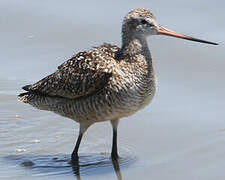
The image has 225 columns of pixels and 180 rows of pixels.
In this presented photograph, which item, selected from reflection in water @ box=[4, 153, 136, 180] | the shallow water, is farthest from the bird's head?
reflection in water @ box=[4, 153, 136, 180]

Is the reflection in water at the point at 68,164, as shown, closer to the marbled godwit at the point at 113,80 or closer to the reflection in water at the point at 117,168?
the reflection in water at the point at 117,168

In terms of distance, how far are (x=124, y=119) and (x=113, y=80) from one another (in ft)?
5.63

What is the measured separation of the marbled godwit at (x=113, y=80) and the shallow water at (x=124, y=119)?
1.58ft

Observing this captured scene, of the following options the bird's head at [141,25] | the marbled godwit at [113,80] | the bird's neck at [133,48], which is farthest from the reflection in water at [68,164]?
the bird's head at [141,25]

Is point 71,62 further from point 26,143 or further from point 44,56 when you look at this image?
point 44,56

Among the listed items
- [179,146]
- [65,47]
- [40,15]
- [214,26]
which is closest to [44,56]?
[65,47]

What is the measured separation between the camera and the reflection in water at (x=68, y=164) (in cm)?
992

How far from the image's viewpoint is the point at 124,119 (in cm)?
1130

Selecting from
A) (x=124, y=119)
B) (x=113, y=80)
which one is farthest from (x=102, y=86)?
(x=124, y=119)

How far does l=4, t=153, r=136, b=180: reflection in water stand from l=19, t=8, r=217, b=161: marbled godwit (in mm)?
135

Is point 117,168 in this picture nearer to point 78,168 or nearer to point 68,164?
point 78,168

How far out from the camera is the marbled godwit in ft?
31.7

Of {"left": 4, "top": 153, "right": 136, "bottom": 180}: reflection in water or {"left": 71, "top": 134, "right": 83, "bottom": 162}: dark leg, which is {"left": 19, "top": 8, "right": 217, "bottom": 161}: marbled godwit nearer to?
{"left": 71, "top": 134, "right": 83, "bottom": 162}: dark leg

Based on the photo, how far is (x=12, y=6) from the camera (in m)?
14.9
